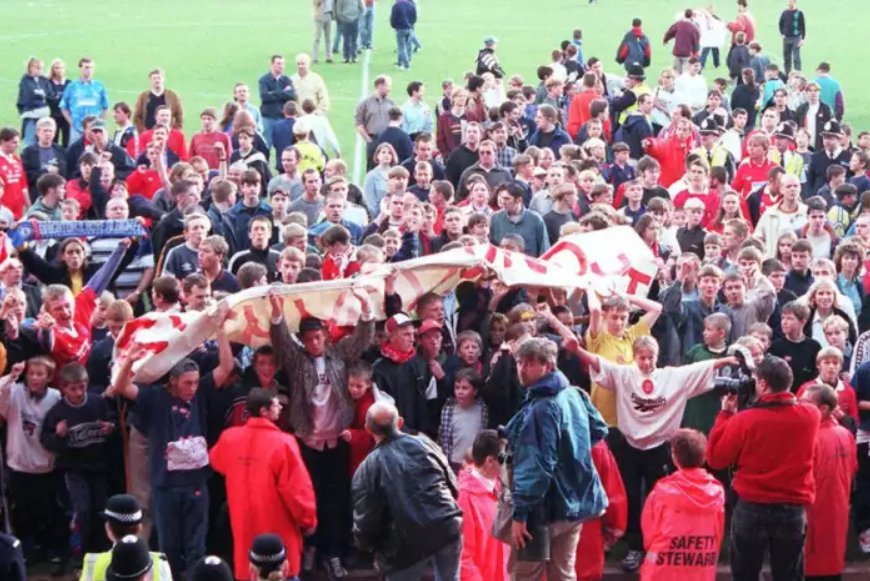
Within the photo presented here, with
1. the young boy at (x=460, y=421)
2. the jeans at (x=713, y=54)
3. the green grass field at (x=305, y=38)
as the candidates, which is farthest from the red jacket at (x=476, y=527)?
the jeans at (x=713, y=54)

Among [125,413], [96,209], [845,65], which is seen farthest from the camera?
[845,65]

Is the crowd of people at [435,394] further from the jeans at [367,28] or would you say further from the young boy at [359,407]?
the jeans at [367,28]

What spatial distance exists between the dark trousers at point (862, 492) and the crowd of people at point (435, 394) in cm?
2

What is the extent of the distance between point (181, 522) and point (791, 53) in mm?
25292

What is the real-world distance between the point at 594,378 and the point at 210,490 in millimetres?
2881

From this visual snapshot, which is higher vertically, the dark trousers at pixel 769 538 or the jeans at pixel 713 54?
the dark trousers at pixel 769 538

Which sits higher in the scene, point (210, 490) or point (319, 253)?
point (319, 253)

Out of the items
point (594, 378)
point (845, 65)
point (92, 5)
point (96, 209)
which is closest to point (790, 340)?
point (594, 378)

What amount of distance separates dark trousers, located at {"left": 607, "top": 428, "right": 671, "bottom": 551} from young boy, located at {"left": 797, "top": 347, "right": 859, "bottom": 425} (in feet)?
3.60

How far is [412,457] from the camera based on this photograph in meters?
9.42

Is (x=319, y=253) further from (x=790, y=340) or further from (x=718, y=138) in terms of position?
(x=718, y=138)

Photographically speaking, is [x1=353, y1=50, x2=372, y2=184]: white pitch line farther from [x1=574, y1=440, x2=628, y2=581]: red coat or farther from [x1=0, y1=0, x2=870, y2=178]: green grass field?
[x1=574, y1=440, x2=628, y2=581]: red coat

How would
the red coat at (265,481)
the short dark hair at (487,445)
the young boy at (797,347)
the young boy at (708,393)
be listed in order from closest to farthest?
the short dark hair at (487,445) < the red coat at (265,481) < the young boy at (708,393) < the young boy at (797,347)

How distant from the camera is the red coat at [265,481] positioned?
34.7 ft
